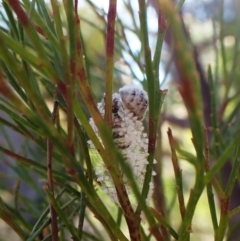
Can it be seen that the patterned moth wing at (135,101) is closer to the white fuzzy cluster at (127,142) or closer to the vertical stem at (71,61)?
the white fuzzy cluster at (127,142)

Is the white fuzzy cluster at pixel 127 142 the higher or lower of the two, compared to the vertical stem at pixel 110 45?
lower

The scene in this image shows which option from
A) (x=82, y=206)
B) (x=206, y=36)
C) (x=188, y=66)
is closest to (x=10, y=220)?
(x=82, y=206)

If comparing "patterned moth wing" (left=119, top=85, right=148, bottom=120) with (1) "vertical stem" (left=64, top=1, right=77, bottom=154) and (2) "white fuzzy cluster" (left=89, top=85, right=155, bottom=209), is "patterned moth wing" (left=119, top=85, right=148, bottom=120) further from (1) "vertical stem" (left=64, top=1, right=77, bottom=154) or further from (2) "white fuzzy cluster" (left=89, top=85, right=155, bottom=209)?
(1) "vertical stem" (left=64, top=1, right=77, bottom=154)

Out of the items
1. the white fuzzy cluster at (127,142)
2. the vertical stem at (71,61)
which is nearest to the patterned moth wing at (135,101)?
the white fuzzy cluster at (127,142)

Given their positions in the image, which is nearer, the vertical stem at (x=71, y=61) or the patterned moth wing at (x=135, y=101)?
the vertical stem at (x=71, y=61)

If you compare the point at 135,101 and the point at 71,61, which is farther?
the point at 135,101

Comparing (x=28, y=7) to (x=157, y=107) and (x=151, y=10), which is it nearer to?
(x=157, y=107)

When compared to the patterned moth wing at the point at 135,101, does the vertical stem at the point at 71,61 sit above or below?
below

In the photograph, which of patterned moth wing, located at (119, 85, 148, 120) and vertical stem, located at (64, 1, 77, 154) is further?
patterned moth wing, located at (119, 85, 148, 120)

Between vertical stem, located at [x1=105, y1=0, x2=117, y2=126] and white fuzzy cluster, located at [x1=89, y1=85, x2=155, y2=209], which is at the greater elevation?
vertical stem, located at [x1=105, y1=0, x2=117, y2=126]

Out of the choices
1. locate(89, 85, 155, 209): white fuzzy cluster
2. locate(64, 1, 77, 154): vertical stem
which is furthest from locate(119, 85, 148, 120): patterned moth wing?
locate(64, 1, 77, 154): vertical stem

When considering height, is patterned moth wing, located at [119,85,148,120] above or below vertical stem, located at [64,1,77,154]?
above
